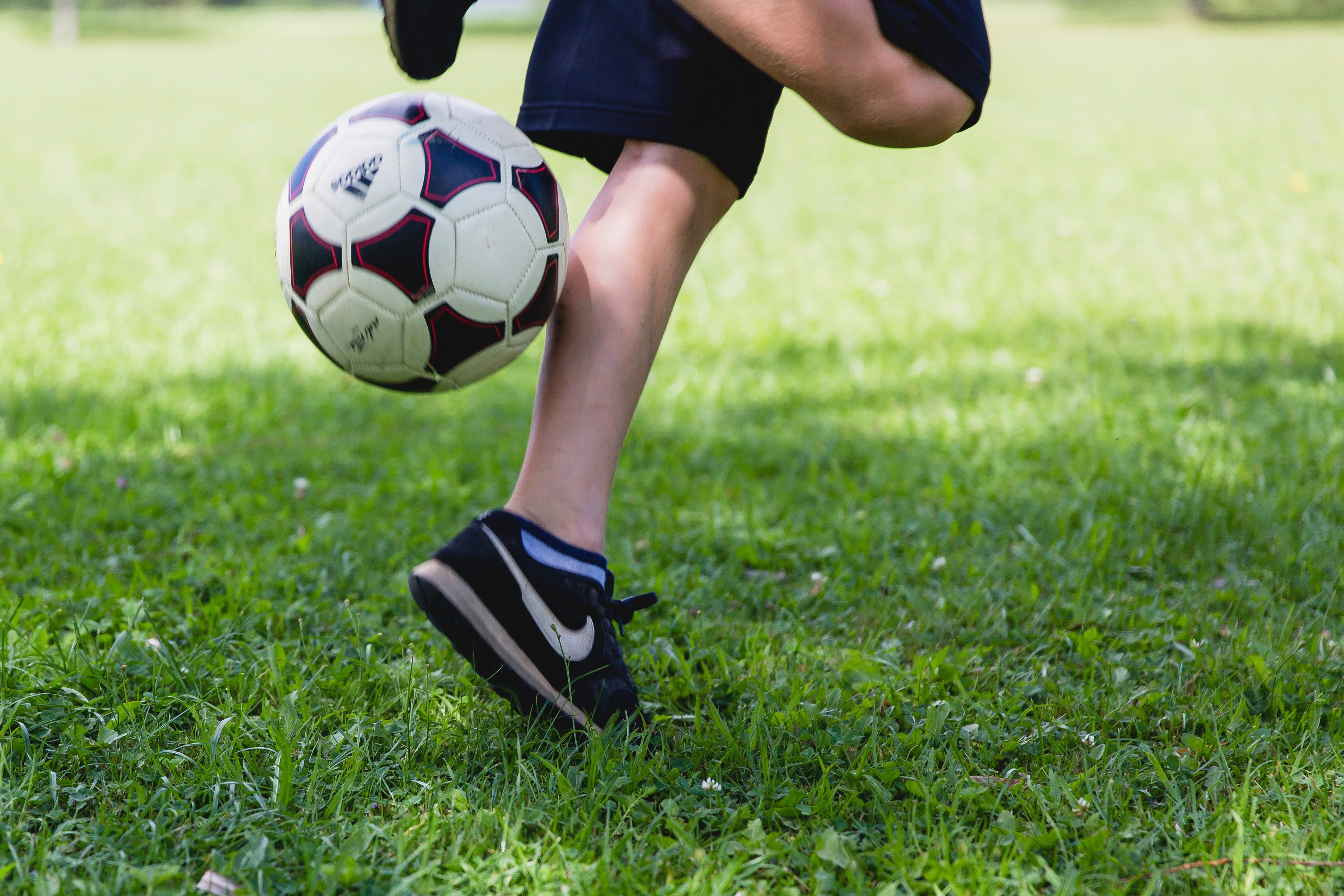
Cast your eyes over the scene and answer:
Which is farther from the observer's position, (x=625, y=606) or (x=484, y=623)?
(x=625, y=606)

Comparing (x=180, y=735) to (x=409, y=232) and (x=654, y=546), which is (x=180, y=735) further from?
(x=654, y=546)

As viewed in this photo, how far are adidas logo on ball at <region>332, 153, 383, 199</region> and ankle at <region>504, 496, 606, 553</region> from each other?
59cm

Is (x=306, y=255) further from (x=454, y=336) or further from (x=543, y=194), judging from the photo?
(x=543, y=194)

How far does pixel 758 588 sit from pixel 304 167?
4.56ft

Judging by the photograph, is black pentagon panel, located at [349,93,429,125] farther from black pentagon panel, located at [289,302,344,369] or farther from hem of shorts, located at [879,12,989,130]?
hem of shorts, located at [879,12,989,130]

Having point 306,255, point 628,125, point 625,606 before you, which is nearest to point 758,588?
point 625,606

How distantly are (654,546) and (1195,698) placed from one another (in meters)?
1.32

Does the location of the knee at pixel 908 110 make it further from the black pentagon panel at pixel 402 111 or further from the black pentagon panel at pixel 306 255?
the black pentagon panel at pixel 306 255

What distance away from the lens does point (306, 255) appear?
1.82m

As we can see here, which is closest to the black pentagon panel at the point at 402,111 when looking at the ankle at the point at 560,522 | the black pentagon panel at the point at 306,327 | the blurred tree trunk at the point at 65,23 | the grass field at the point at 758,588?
the black pentagon panel at the point at 306,327

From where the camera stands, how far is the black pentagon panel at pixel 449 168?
1.79m

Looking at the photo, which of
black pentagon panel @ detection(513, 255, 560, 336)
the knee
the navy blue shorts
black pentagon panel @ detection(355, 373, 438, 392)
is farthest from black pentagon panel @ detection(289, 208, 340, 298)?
the knee

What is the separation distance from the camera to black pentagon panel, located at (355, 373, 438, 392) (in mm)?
1897

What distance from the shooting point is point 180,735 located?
186 centimetres
